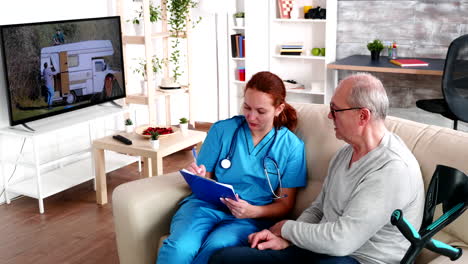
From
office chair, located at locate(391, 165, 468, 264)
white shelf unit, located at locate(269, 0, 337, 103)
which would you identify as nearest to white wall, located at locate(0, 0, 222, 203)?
white shelf unit, located at locate(269, 0, 337, 103)

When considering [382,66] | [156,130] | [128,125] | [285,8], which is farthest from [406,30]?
[128,125]

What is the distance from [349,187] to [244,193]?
53cm

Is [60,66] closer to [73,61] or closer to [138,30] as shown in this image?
[73,61]

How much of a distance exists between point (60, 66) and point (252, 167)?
1851 mm

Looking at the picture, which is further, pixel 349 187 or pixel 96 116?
pixel 96 116

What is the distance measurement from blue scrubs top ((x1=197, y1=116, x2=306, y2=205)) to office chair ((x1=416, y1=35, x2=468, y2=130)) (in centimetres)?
186

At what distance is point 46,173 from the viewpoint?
3873 mm

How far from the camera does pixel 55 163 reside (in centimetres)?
386

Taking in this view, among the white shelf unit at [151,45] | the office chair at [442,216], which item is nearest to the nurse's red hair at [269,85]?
the office chair at [442,216]

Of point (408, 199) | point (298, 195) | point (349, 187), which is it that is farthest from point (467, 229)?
point (298, 195)

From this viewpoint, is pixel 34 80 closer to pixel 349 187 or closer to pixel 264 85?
pixel 264 85

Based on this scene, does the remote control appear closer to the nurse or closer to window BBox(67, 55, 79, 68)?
window BBox(67, 55, 79, 68)

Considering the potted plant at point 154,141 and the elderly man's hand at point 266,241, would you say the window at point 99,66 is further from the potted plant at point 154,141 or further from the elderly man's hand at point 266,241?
the elderly man's hand at point 266,241

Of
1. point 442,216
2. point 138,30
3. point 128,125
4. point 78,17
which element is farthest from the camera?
point 138,30
